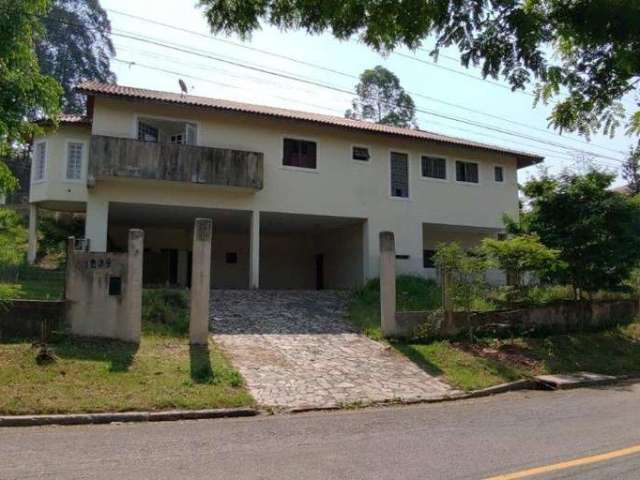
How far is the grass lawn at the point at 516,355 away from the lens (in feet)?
37.6

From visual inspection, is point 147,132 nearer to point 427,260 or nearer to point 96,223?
point 96,223

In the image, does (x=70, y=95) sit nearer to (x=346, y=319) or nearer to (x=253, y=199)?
(x=253, y=199)

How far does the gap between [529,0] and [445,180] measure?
792 inches

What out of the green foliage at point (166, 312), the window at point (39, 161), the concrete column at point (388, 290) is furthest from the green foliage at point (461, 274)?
the window at point (39, 161)

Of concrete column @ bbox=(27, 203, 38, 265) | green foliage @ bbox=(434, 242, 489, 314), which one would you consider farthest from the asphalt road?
concrete column @ bbox=(27, 203, 38, 265)

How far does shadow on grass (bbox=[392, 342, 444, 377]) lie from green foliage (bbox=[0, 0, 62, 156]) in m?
7.98

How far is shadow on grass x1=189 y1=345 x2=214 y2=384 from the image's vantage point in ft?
31.5

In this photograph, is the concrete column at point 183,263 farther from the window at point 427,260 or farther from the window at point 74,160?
the window at point 427,260

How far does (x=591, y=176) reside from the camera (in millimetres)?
15805

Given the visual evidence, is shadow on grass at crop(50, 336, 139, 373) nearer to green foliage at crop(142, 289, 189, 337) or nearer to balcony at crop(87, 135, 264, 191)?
green foliage at crop(142, 289, 189, 337)

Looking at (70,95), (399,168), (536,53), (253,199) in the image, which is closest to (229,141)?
(253,199)

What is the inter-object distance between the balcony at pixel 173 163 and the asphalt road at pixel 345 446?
11.8 metres

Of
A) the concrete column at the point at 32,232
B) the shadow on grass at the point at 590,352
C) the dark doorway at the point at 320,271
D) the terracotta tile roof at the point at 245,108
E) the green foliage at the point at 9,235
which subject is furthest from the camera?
the dark doorway at the point at 320,271

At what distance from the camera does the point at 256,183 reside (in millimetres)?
19609
